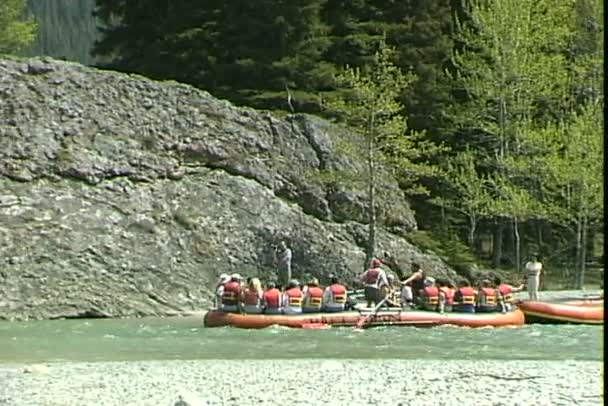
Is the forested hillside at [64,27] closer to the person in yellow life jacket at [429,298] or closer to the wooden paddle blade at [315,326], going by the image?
the person in yellow life jacket at [429,298]

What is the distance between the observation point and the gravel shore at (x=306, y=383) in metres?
13.9

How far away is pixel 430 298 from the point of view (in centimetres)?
2714

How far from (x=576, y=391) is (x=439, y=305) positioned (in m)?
12.8

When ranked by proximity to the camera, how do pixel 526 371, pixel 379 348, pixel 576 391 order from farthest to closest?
1. pixel 379 348
2. pixel 526 371
3. pixel 576 391

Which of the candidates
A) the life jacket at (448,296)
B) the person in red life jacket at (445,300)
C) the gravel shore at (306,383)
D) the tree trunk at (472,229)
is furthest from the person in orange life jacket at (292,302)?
the tree trunk at (472,229)

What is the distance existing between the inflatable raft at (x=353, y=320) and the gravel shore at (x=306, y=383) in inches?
297

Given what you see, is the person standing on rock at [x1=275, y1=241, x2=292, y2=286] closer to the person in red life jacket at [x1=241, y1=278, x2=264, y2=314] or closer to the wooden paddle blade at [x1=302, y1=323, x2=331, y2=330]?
the person in red life jacket at [x1=241, y1=278, x2=264, y2=314]

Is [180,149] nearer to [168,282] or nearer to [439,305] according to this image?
[168,282]

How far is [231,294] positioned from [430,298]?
4594mm

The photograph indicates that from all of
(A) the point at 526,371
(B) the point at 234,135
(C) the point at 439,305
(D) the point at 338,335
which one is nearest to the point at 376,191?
(B) the point at 234,135

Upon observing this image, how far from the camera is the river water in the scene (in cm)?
2103

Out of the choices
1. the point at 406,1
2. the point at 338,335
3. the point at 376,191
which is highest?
the point at 406,1

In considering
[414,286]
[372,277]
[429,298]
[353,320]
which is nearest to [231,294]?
[353,320]

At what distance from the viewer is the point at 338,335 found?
81.3 ft
